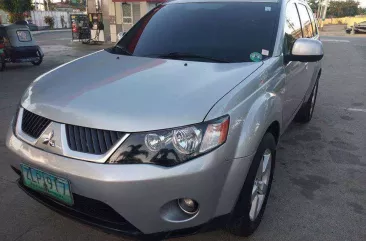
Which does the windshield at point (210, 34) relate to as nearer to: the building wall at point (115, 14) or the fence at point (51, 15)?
the building wall at point (115, 14)

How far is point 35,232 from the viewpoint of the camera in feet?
8.05

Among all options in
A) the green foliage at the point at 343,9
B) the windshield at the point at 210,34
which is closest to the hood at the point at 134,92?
the windshield at the point at 210,34

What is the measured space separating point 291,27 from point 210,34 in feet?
2.83

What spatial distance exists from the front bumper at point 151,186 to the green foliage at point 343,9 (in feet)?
268

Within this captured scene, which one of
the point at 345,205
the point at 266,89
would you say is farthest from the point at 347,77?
the point at 266,89

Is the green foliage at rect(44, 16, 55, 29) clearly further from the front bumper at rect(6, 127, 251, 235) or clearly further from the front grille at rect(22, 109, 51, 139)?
→ the front bumper at rect(6, 127, 251, 235)

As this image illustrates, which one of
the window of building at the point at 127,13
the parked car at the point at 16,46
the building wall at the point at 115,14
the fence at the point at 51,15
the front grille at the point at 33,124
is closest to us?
the front grille at the point at 33,124

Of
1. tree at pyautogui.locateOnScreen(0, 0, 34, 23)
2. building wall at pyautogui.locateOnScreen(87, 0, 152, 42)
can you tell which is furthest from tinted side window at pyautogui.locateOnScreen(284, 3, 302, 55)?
building wall at pyautogui.locateOnScreen(87, 0, 152, 42)

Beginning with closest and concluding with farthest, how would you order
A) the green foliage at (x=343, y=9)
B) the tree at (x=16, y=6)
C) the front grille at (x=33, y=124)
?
the front grille at (x=33, y=124) < the tree at (x=16, y=6) < the green foliage at (x=343, y=9)

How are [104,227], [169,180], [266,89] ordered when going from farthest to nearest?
[266,89] < [104,227] < [169,180]

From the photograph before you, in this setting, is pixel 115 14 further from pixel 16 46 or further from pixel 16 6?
pixel 16 46

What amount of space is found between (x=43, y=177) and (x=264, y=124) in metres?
1.39

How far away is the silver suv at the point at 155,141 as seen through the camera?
1.75 m

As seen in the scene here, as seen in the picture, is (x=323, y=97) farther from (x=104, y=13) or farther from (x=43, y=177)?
(x=104, y=13)
